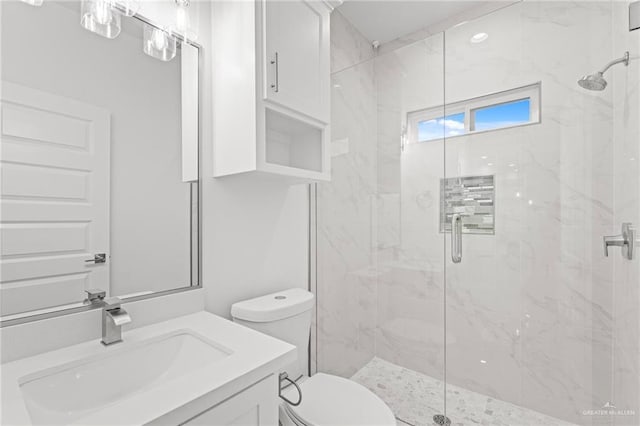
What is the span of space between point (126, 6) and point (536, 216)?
2077mm

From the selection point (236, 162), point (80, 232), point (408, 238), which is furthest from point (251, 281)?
point (408, 238)

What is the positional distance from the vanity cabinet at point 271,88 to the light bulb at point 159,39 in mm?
194

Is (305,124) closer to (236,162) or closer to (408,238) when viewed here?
(236,162)

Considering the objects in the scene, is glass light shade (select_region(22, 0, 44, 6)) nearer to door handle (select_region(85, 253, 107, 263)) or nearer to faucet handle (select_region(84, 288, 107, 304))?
door handle (select_region(85, 253, 107, 263))

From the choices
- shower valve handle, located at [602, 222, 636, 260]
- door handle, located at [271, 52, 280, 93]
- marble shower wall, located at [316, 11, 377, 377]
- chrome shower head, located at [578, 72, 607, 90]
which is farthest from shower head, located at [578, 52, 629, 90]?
door handle, located at [271, 52, 280, 93]

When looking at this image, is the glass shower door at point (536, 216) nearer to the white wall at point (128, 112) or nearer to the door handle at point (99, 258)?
the white wall at point (128, 112)

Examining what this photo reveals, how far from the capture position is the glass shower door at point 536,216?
1525mm

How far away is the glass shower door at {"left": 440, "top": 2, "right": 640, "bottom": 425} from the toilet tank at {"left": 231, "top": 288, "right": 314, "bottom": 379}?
39.6 inches

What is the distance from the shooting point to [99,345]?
3.08 ft

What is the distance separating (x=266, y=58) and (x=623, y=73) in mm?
1517

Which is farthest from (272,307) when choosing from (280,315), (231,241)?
(231,241)

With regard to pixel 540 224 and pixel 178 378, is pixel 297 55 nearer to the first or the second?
pixel 178 378

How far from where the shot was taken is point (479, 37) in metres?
1.87

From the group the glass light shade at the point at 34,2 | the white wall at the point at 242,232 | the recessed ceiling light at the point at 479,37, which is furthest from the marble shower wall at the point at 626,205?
the glass light shade at the point at 34,2
